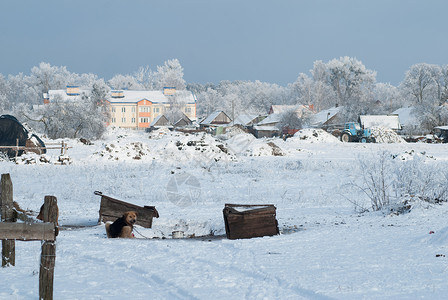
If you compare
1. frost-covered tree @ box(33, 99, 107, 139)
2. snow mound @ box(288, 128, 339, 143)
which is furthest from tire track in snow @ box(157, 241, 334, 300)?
frost-covered tree @ box(33, 99, 107, 139)

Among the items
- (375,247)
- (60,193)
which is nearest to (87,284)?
(375,247)

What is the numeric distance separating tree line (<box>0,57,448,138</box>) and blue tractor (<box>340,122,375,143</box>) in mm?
13664

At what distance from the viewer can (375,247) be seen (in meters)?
8.31

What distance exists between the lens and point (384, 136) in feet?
159

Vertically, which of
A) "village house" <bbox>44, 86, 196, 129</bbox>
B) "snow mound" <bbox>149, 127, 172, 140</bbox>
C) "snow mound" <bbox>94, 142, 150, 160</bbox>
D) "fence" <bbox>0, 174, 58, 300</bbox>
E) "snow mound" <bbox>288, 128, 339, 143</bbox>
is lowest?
"fence" <bbox>0, 174, 58, 300</bbox>

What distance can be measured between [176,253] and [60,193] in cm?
1074

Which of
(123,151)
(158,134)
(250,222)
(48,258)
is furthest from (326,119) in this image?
(48,258)

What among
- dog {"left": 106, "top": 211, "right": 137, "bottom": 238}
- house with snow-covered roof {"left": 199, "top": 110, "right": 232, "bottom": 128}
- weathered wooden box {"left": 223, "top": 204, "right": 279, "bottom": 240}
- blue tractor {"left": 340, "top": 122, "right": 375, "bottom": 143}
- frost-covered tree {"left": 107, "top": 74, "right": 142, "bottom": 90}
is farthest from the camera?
frost-covered tree {"left": 107, "top": 74, "right": 142, "bottom": 90}

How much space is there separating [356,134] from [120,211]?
4306 centimetres

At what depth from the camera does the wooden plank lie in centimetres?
486

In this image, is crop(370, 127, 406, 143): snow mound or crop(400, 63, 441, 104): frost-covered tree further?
crop(400, 63, 441, 104): frost-covered tree

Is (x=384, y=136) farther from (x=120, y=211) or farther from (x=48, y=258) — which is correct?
(x=48, y=258)

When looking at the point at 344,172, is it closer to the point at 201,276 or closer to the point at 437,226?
the point at 437,226

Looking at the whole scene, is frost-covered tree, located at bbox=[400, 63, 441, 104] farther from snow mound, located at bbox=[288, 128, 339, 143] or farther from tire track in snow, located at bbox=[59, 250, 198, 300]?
tire track in snow, located at bbox=[59, 250, 198, 300]
